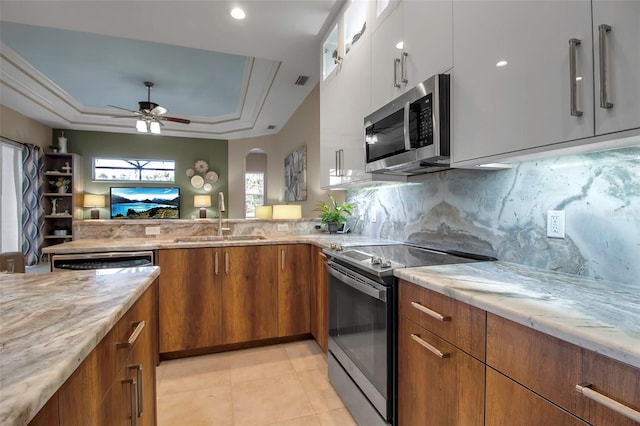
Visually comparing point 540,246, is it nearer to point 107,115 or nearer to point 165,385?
point 165,385

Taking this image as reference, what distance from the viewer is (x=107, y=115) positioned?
5906 mm

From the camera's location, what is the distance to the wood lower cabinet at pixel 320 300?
233 cm

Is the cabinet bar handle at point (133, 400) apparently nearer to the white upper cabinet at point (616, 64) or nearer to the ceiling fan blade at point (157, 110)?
the white upper cabinet at point (616, 64)

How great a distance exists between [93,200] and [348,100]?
250 inches

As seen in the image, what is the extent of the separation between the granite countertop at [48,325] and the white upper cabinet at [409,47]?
1.51 meters

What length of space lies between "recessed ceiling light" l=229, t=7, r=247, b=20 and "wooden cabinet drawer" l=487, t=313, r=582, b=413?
2503 millimetres

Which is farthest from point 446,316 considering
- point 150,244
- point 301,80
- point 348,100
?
point 301,80

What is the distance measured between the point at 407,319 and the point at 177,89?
4.91 m

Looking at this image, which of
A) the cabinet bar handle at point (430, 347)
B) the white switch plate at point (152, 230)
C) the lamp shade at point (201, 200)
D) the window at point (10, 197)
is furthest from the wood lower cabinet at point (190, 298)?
the lamp shade at point (201, 200)

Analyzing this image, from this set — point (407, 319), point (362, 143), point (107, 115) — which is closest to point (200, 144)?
point (107, 115)

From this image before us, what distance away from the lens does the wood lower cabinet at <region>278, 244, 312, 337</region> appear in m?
2.62

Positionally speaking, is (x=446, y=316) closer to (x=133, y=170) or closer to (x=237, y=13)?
(x=237, y=13)

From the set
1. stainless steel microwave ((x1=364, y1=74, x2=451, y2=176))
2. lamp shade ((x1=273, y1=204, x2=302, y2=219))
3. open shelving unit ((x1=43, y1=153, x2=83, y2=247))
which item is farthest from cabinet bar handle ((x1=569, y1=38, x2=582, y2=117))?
open shelving unit ((x1=43, y1=153, x2=83, y2=247))

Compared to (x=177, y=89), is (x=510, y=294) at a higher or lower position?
lower
